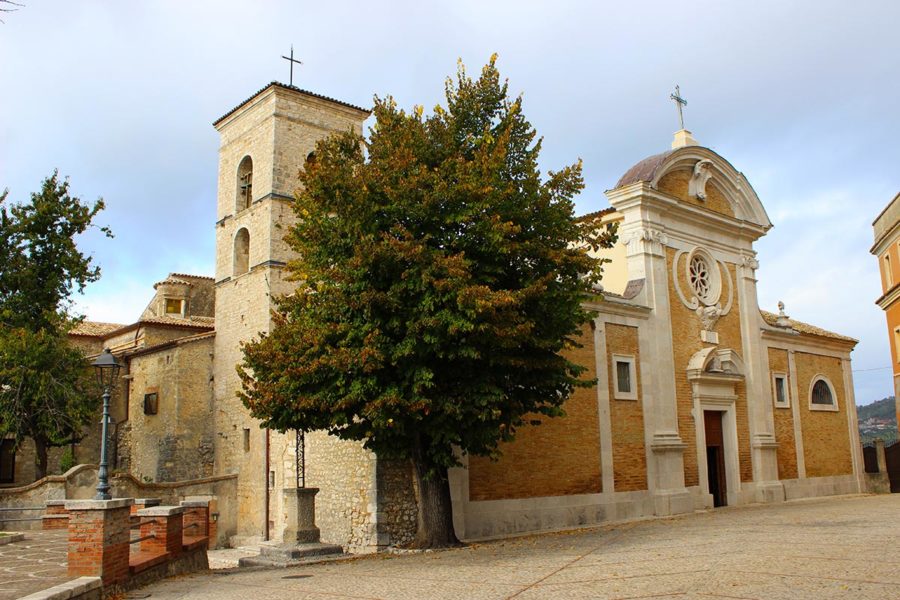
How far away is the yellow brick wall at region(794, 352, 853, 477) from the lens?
28.1m

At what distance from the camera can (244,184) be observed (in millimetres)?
25781

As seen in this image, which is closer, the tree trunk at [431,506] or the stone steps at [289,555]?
the stone steps at [289,555]

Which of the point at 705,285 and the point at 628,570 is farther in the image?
the point at 705,285

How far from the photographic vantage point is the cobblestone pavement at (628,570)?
27.9 feet

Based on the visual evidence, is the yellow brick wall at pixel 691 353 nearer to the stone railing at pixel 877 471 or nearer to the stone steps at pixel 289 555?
the stone railing at pixel 877 471

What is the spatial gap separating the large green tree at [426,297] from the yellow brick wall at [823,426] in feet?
54.1

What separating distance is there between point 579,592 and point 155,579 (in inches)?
252

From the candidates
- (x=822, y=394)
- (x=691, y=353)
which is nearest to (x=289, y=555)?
(x=691, y=353)

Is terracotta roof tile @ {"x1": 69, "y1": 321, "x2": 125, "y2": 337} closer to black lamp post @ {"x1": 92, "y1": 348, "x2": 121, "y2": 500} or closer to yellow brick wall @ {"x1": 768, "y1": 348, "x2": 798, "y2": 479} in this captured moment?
black lamp post @ {"x1": 92, "y1": 348, "x2": 121, "y2": 500}

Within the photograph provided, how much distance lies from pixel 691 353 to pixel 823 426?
836cm

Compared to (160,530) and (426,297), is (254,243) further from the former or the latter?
(160,530)

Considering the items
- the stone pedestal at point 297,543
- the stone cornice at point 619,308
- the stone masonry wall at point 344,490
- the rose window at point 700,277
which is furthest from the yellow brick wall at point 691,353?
the stone pedestal at point 297,543

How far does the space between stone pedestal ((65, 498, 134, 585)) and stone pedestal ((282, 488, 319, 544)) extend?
5189mm

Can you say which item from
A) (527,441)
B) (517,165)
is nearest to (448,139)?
(517,165)
